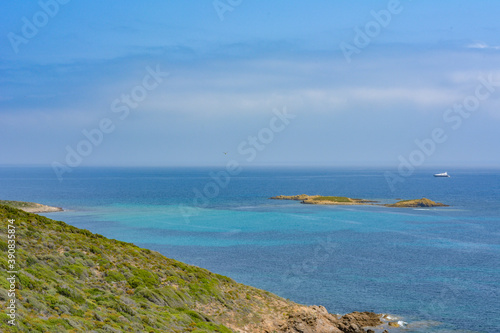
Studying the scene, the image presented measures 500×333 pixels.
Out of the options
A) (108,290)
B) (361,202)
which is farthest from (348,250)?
(361,202)

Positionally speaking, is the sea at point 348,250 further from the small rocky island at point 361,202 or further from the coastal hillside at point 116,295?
the coastal hillside at point 116,295

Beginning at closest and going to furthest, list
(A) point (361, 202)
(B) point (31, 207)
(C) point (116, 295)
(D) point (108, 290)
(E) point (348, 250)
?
1. (C) point (116, 295)
2. (D) point (108, 290)
3. (E) point (348, 250)
4. (B) point (31, 207)
5. (A) point (361, 202)

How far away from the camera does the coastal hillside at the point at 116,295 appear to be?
2334 cm

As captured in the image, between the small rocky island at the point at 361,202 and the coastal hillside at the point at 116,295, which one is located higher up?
the small rocky island at the point at 361,202

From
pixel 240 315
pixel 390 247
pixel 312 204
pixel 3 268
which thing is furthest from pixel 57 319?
pixel 312 204

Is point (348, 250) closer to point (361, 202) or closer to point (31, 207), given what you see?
point (361, 202)

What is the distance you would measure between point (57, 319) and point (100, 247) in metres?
17.7

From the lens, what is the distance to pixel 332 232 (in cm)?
9175
